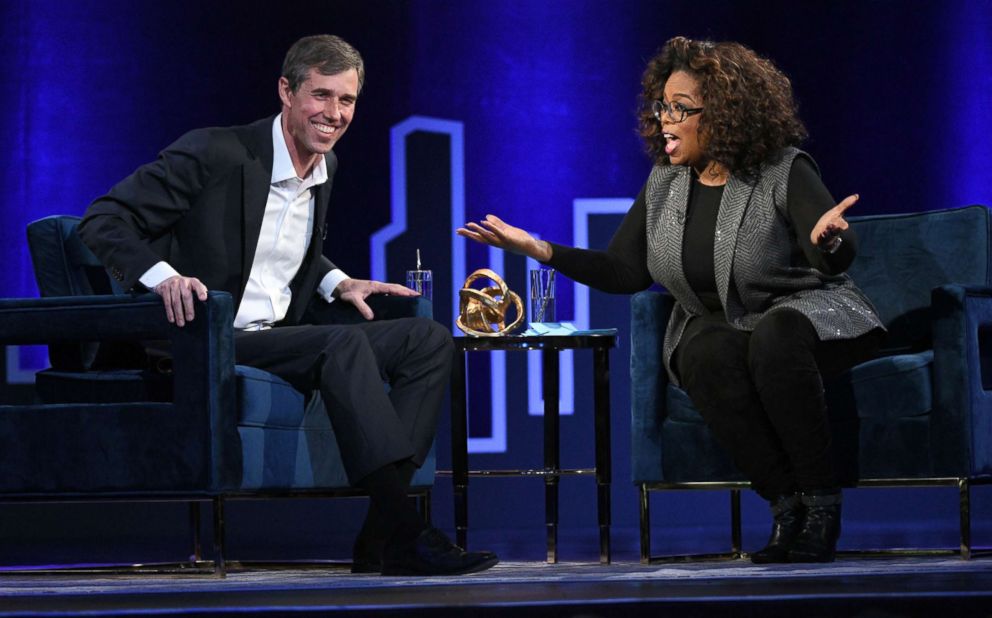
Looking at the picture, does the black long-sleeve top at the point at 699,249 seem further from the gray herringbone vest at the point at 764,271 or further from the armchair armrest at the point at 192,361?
the armchair armrest at the point at 192,361

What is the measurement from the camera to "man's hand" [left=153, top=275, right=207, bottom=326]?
9.33 feet

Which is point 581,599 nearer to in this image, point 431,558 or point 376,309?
point 431,558

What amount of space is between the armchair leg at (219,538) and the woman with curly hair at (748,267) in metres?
0.86

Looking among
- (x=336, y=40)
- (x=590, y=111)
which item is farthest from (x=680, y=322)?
(x=590, y=111)

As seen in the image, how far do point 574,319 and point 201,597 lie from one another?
2873mm

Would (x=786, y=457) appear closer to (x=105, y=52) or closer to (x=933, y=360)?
(x=933, y=360)

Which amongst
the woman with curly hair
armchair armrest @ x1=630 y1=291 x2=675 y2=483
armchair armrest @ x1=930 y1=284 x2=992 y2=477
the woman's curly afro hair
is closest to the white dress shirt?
the woman with curly hair

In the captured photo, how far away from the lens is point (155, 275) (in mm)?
2936

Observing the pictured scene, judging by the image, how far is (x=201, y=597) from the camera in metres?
2.06

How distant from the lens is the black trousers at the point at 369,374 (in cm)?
281

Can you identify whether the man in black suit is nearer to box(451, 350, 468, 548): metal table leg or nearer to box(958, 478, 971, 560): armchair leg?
box(451, 350, 468, 548): metal table leg

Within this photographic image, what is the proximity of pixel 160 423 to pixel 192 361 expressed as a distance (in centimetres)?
17

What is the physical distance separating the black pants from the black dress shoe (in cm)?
65

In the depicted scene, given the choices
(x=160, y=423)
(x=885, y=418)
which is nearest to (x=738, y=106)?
(x=885, y=418)
